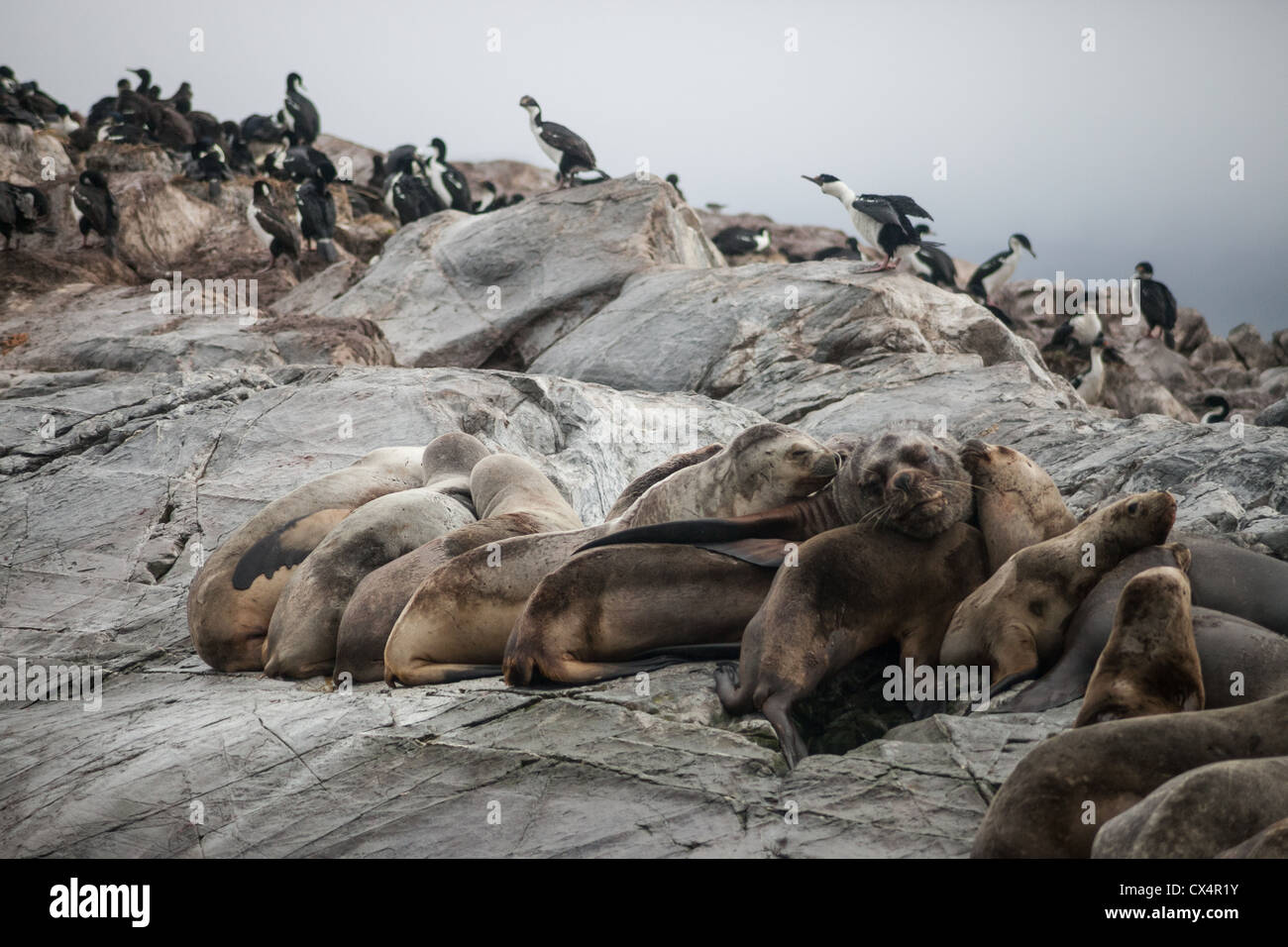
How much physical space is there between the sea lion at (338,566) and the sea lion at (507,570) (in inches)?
30.0

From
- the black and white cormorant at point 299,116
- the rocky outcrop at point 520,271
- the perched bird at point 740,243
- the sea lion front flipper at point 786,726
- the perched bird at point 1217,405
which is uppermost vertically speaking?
the black and white cormorant at point 299,116

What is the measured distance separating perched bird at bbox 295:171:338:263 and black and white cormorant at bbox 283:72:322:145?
9.03m

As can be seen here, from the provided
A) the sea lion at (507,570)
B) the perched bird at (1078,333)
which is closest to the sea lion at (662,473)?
the sea lion at (507,570)

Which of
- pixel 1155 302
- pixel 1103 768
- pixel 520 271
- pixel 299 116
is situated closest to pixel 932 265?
pixel 520 271

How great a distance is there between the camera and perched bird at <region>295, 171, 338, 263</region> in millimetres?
20281

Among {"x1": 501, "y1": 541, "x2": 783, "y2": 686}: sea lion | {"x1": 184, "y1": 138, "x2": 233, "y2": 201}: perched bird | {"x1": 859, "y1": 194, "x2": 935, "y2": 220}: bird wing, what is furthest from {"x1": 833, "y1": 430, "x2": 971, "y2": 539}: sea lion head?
{"x1": 184, "y1": 138, "x2": 233, "y2": 201}: perched bird

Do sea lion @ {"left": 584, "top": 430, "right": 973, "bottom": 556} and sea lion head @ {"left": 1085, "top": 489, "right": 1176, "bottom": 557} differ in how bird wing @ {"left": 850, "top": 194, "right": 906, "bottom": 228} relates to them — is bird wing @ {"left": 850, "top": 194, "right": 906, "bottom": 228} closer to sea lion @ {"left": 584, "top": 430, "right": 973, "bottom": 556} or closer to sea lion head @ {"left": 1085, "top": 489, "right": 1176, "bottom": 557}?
sea lion @ {"left": 584, "top": 430, "right": 973, "bottom": 556}

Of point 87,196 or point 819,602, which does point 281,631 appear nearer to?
point 819,602

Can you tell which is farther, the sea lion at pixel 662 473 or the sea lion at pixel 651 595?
the sea lion at pixel 662 473

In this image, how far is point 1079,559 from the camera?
496 cm

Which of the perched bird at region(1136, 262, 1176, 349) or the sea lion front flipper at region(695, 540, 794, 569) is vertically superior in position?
the perched bird at region(1136, 262, 1176, 349)

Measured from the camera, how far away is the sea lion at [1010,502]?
5.50 m

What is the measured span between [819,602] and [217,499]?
5.71 meters

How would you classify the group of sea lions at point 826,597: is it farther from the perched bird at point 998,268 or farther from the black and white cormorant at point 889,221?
the perched bird at point 998,268
